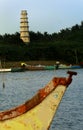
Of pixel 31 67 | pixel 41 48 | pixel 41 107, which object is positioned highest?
pixel 41 48

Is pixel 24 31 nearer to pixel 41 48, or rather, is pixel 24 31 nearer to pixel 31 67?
pixel 41 48

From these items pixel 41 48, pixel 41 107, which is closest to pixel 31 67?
pixel 41 48

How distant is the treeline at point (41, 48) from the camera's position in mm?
142125

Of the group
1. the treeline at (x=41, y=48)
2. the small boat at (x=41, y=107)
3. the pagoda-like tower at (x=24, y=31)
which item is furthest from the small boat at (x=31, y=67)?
the small boat at (x=41, y=107)

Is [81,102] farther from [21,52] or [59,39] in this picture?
[59,39]

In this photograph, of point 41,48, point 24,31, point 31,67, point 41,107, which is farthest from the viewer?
point 24,31

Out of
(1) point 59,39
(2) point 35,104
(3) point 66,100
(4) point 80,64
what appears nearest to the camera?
(2) point 35,104

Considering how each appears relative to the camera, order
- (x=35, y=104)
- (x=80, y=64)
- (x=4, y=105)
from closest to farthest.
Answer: (x=35, y=104), (x=4, y=105), (x=80, y=64)

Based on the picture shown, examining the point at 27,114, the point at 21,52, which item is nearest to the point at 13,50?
the point at 21,52

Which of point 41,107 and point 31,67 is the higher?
point 41,107

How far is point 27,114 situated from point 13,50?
410 ft

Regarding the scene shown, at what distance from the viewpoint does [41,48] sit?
145750mm

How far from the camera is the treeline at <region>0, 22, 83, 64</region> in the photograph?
142 meters

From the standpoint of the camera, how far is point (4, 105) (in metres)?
39.4
